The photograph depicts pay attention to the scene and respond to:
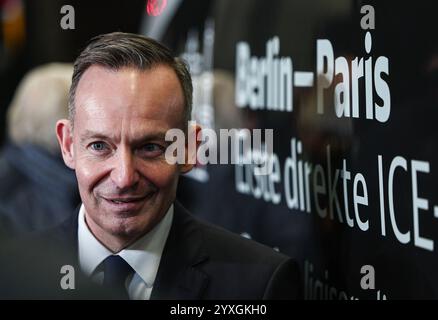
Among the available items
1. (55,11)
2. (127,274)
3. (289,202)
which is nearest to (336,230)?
(289,202)

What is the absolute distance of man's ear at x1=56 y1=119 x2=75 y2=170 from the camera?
1.59 metres

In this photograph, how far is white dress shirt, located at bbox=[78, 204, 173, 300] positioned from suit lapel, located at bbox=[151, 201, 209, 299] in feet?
0.04

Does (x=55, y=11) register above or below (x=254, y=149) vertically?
above

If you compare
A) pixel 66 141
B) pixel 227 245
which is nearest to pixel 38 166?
pixel 66 141

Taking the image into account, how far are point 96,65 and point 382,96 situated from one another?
0.54m

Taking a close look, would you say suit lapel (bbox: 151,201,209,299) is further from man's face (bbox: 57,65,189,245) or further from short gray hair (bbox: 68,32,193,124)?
short gray hair (bbox: 68,32,193,124)

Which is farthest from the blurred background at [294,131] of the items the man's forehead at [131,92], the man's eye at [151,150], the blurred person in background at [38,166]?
the man's eye at [151,150]

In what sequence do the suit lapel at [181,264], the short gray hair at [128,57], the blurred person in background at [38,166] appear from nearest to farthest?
1. the short gray hair at [128,57]
2. the suit lapel at [181,264]
3. the blurred person in background at [38,166]

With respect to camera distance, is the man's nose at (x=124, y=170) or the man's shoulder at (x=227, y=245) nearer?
the man's nose at (x=124, y=170)

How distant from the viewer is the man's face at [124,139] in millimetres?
1520

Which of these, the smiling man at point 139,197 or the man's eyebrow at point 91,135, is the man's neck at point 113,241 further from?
the man's eyebrow at point 91,135

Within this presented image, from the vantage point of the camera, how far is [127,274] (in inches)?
63.3

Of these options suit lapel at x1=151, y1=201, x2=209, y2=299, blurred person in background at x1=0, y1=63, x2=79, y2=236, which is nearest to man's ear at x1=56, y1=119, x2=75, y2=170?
blurred person in background at x1=0, y1=63, x2=79, y2=236
